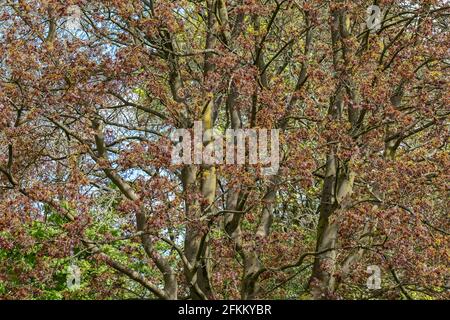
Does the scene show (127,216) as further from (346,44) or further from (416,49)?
(416,49)

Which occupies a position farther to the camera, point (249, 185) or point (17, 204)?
point (249, 185)

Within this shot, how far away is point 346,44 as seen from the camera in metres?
11.4

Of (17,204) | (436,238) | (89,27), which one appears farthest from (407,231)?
(89,27)

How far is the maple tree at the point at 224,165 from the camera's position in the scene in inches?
392

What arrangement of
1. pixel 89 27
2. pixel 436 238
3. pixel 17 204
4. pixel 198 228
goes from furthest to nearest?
pixel 89 27 < pixel 436 238 < pixel 198 228 < pixel 17 204

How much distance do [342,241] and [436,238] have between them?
1.53m

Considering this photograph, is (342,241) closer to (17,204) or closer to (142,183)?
(142,183)

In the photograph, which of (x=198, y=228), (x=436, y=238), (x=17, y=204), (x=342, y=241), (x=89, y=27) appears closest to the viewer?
(x=17, y=204)

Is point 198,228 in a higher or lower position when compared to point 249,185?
lower

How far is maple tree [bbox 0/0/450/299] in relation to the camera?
32.7ft

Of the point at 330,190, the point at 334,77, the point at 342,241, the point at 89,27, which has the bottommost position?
the point at 342,241

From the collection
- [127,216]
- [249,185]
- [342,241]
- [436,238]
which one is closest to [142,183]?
[127,216]

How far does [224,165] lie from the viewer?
10.5 meters

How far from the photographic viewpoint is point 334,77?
11.5 metres
